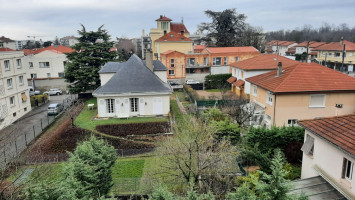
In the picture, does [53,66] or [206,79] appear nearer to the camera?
[206,79]

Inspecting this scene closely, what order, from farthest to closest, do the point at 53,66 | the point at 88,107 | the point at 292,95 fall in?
the point at 53,66
the point at 88,107
the point at 292,95

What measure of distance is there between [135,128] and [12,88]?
17130 mm

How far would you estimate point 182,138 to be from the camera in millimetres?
14602

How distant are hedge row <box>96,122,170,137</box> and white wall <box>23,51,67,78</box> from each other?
105 feet

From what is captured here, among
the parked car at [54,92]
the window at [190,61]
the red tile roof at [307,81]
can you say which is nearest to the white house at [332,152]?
the red tile roof at [307,81]

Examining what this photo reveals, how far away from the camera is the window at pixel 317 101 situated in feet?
79.7

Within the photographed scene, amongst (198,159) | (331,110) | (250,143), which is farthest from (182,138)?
(331,110)

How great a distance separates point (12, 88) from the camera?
32250mm

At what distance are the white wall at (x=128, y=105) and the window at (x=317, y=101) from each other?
47.9ft

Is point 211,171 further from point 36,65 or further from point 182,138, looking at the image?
point 36,65

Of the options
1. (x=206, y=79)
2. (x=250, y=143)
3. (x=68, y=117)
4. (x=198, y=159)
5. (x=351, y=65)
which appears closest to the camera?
(x=198, y=159)

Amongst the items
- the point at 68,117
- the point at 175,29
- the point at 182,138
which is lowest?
the point at 68,117

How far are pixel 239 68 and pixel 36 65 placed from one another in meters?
38.1

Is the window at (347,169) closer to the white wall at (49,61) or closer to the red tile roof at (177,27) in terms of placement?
the white wall at (49,61)
